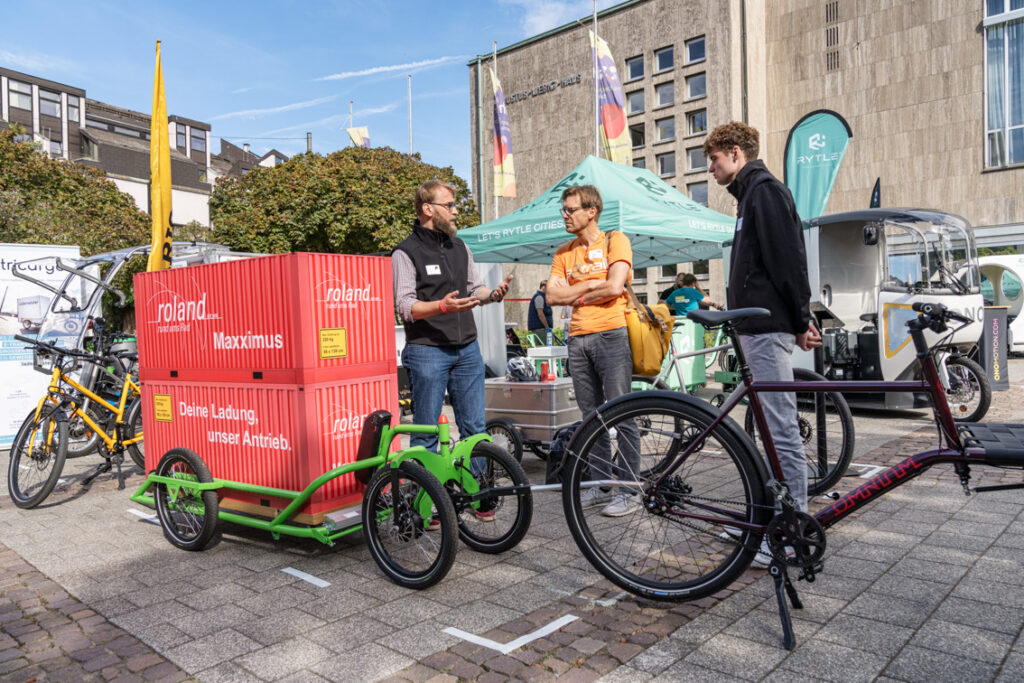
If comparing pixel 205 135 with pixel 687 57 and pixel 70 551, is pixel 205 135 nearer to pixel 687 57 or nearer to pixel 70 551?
pixel 687 57

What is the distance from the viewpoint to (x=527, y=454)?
6832 mm

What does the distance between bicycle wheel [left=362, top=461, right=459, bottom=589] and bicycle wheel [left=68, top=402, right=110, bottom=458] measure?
11.1 ft

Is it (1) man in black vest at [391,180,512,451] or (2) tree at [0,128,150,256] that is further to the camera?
(2) tree at [0,128,150,256]

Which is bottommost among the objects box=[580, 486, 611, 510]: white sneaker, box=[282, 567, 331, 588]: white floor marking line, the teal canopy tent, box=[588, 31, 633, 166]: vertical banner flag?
box=[282, 567, 331, 588]: white floor marking line

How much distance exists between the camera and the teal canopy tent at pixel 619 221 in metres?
9.18

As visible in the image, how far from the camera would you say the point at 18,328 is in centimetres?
853

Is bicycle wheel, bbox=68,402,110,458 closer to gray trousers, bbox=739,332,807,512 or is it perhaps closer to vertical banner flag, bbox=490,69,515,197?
gray trousers, bbox=739,332,807,512

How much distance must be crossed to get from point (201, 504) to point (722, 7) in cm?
3888

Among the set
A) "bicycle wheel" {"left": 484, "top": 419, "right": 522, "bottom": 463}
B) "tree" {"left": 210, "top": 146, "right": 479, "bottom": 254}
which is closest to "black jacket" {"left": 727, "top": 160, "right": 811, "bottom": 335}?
"bicycle wheel" {"left": 484, "top": 419, "right": 522, "bottom": 463}

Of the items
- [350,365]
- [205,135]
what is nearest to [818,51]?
[350,365]

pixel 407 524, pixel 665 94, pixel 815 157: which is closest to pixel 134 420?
pixel 407 524

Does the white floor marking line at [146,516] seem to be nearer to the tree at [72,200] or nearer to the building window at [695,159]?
the tree at [72,200]

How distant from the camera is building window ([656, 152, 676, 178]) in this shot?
39.2m

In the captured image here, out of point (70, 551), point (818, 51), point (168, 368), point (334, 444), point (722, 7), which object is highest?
point (722, 7)
